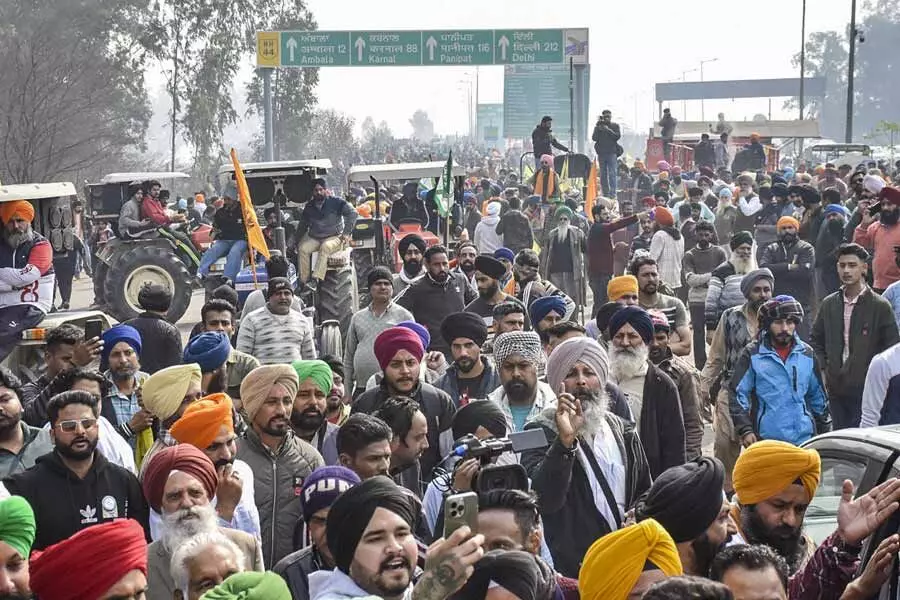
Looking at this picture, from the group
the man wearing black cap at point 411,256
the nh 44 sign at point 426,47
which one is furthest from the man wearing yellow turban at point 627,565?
the nh 44 sign at point 426,47

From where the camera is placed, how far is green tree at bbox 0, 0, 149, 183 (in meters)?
34.9

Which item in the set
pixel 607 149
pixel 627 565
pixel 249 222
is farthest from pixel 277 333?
pixel 607 149

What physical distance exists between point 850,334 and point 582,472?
398 cm

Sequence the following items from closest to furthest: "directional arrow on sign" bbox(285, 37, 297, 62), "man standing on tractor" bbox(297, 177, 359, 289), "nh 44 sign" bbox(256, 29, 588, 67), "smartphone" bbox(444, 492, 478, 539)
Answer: "smartphone" bbox(444, 492, 478, 539), "man standing on tractor" bbox(297, 177, 359, 289), "directional arrow on sign" bbox(285, 37, 297, 62), "nh 44 sign" bbox(256, 29, 588, 67)

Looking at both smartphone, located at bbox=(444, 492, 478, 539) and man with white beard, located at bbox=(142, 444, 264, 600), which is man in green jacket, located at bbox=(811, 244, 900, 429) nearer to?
man with white beard, located at bbox=(142, 444, 264, 600)

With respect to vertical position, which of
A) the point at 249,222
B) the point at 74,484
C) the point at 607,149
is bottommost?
the point at 74,484

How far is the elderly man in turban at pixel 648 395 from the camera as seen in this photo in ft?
24.3

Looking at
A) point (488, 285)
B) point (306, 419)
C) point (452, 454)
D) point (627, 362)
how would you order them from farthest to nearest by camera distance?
1. point (488, 285)
2. point (627, 362)
3. point (306, 419)
4. point (452, 454)

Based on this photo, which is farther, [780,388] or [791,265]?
[791,265]

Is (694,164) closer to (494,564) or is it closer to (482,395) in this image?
(482,395)

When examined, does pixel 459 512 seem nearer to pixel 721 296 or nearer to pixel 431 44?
pixel 721 296

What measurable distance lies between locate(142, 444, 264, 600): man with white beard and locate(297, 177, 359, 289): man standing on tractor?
9739 mm

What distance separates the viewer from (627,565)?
14.6 ft

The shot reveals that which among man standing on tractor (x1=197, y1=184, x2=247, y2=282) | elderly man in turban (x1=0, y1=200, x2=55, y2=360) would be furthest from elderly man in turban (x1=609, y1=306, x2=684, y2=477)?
man standing on tractor (x1=197, y1=184, x2=247, y2=282)
